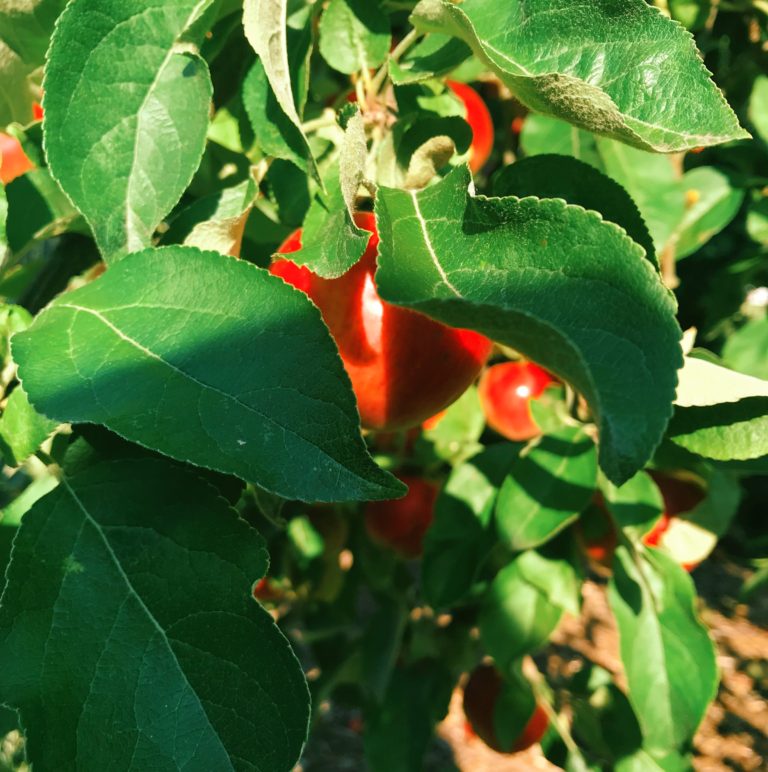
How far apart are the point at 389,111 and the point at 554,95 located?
268 mm

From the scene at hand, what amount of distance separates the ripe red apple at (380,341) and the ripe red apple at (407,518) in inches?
29.5

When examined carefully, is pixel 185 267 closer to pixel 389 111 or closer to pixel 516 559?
pixel 389 111

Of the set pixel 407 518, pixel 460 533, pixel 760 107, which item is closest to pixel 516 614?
pixel 460 533

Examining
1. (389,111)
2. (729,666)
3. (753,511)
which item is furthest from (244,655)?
(729,666)

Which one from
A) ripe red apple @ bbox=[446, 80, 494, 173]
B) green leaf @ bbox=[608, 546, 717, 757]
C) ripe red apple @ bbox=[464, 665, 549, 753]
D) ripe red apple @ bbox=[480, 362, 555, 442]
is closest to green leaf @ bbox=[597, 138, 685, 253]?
ripe red apple @ bbox=[446, 80, 494, 173]

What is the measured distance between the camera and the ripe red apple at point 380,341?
0.63m

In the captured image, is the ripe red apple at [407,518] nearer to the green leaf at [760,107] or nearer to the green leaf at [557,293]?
the green leaf at [760,107]

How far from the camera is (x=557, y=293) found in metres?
0.46

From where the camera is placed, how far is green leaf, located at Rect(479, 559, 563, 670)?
3.48 feet

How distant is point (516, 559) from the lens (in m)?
1.08

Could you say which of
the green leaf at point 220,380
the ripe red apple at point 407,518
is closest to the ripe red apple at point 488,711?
the ripe red apple at point 407,518

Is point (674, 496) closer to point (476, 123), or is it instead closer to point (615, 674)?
point (476, 123)

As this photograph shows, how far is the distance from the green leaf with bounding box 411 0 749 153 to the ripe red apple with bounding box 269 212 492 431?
0.16 metres

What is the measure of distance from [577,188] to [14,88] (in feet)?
1.70
